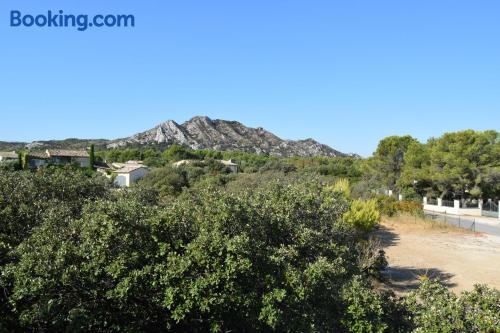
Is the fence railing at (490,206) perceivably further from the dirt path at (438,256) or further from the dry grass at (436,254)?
the dirt path at (438,256)

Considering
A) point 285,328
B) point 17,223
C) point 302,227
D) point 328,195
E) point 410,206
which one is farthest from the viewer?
point 410,206

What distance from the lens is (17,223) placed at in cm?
870

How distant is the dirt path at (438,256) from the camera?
1547cm

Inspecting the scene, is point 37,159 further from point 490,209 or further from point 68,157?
point 490,209

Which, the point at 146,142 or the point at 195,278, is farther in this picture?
the point at 146,142

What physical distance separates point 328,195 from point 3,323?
22.9ft

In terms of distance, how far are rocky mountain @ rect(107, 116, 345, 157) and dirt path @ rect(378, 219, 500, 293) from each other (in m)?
98.1

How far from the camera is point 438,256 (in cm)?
1962

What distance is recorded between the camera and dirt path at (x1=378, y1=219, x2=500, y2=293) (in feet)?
50.8

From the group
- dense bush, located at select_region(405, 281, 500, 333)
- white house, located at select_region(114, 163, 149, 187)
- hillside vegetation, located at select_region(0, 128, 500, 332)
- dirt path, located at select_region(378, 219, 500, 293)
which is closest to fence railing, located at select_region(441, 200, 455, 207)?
dirt path, located at select_region(378, 219, 500, 293)

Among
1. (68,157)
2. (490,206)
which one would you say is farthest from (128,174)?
(490,206)

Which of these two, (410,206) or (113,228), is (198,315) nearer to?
(113,228)

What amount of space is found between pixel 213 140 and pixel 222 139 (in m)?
3.41

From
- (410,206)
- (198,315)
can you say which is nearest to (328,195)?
(198,315)
